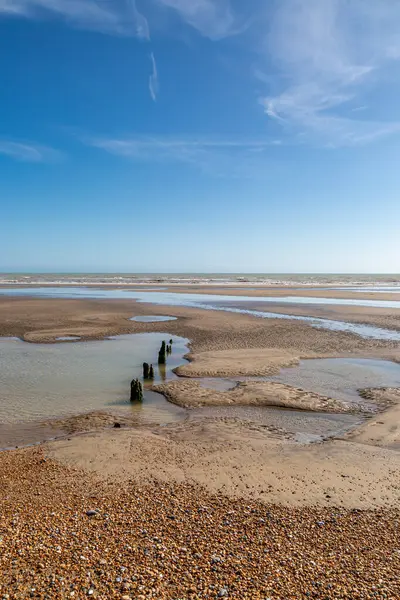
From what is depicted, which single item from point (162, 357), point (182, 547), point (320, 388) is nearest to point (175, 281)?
point (162, 357)

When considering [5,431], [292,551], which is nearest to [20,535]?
[292,551]

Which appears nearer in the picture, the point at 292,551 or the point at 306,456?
the point at 292,551

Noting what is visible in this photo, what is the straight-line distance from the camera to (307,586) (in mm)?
4762

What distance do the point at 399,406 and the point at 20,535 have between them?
11.0 m

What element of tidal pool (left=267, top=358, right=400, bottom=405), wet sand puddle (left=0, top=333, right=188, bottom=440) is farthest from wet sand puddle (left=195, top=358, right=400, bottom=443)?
wet sand puddle (left=0, top=333, right=188, bottom=440)

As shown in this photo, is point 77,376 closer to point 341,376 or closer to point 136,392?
point 136,392

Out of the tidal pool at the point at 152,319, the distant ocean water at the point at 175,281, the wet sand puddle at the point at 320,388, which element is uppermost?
the distant ocean water at the point at 175,281

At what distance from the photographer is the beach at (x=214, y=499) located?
4.83 m

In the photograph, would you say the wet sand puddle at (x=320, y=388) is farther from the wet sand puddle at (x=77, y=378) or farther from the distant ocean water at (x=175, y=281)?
the distant ocean water at (x=175, y=281)

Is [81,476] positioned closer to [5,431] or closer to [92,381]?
[5,431]

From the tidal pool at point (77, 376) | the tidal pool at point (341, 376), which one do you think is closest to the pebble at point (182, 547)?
the tidal pool at point (77, 376)

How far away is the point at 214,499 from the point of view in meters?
6.88

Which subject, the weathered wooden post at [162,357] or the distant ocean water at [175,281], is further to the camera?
the distant ocean water at [175,281]

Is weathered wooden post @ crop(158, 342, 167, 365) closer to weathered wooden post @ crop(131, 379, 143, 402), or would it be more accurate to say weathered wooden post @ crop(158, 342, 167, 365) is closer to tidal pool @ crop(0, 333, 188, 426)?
tidal pool @ crop(0, 333, 188, 426)
